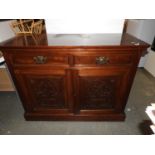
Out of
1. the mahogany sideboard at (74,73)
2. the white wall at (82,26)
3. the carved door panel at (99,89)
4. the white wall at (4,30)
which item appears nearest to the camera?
the mahogany sideboard at (74,73)

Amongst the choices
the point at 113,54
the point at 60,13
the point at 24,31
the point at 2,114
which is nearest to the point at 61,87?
the point at 113,54

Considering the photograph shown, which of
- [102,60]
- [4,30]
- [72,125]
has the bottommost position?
[72,125]

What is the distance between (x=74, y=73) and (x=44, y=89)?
343 mm

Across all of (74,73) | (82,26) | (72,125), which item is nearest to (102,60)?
(74,73)

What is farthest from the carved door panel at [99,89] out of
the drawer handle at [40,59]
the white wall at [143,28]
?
the white wall at [143,28]

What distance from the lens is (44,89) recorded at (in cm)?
128

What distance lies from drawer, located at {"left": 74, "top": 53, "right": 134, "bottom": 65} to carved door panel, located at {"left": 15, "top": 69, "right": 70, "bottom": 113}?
0.18 m

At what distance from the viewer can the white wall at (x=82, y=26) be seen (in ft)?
4.28

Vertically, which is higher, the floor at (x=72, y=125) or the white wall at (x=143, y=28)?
the white wall at (x=143, y=28)

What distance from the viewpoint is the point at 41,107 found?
1415mm

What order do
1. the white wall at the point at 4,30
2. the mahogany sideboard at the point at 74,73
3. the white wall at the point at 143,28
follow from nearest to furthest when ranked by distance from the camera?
the mahogany sideboard at the point at 74,73, the white wall at the point at 4,30, the white wall at the point at 143,28

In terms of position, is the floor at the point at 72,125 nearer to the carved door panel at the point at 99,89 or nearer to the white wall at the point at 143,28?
the carved door panel at the point at 99,89

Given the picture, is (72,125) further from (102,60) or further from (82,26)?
(82,26)

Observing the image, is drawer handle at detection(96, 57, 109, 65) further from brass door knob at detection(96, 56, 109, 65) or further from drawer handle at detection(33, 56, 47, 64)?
drawer handle at detection(33, 56, 47, 64)
